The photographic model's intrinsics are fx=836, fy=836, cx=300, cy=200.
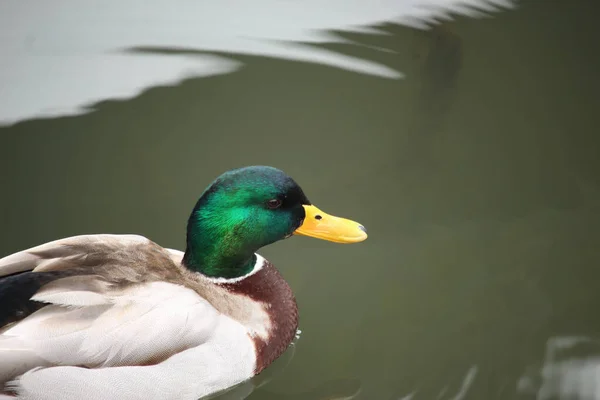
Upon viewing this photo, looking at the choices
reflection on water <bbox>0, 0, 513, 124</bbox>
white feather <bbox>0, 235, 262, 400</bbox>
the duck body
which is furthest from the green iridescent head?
reflection on water <bbox>0, 0, 513, 124</bbox>

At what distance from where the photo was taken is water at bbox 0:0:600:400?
3.88 meters

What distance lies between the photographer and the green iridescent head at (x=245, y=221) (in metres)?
3.48

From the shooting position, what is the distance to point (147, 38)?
5801 mm

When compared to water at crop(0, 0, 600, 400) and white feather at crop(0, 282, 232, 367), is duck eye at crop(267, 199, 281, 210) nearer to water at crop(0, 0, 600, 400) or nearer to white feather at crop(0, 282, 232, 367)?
white feather at crop(0, 282, 232, 367)

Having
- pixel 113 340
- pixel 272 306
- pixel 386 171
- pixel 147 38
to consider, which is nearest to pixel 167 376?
pixel 113 340

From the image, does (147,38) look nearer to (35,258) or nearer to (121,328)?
(35,258)

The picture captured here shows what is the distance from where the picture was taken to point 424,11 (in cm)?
606

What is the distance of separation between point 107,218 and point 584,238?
2562 mm

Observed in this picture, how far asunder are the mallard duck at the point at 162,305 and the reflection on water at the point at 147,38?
1966 millimetres

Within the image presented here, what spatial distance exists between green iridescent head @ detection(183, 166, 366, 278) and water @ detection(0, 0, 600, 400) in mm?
547

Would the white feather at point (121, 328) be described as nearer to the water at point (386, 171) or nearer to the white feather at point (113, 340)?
the white feather at point (113, 340)

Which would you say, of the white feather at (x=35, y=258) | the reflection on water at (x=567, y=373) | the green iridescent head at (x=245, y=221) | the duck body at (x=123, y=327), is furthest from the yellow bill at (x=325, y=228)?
the reflection on water at (x=567, y=373)

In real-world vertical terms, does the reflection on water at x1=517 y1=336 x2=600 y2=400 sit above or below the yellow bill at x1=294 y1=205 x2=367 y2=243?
below

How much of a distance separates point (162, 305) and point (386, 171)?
203cm
